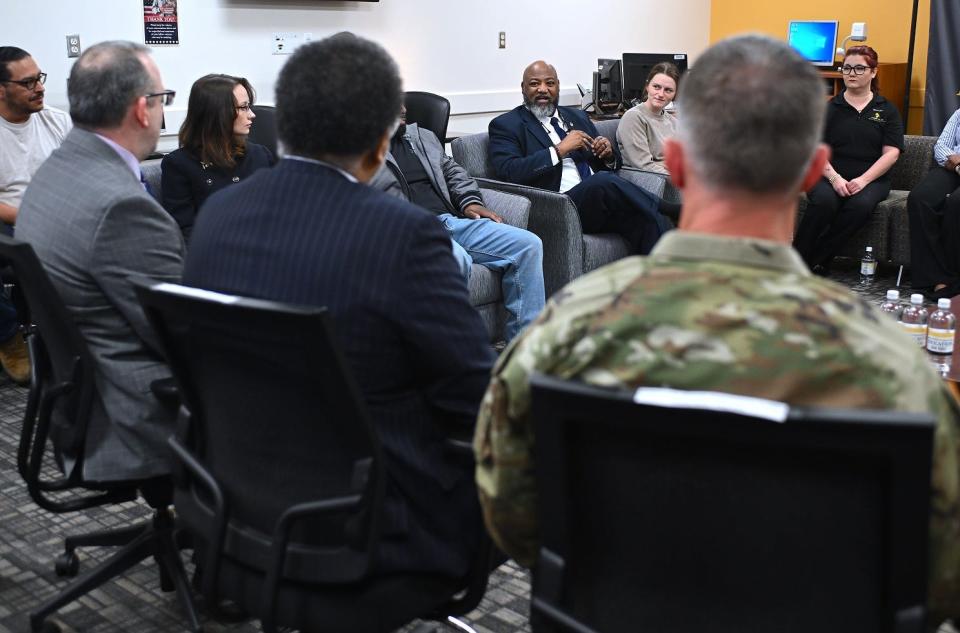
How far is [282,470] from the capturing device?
152 centimetres

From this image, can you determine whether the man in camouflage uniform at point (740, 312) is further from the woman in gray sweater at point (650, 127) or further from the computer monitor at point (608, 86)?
the computer monitor at point (608, 86)

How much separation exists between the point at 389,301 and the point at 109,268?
75 cm

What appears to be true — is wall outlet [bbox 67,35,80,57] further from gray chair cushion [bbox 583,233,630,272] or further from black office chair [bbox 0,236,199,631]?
black office chair [bbox 0,236,199,631]

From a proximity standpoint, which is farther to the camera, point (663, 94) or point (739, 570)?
point (663, 94)

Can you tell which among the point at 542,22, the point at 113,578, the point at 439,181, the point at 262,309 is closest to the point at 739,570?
the point at 262,309

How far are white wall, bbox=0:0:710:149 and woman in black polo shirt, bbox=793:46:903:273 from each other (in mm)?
1304

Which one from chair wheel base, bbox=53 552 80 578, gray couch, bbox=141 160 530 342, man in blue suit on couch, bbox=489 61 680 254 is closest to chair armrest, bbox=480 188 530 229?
gray couch, bbox=141 160 530 342

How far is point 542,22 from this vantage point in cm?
744

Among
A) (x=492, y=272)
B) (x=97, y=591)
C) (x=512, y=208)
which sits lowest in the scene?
(x=97, y=591)

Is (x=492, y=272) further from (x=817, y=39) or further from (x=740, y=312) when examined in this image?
(x=817, y=39)

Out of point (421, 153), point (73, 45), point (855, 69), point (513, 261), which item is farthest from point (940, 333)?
point (73, 45)

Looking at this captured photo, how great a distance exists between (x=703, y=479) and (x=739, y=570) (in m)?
0.12

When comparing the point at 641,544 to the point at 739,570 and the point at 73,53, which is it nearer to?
the point at 739,570

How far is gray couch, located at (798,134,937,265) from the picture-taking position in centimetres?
561
